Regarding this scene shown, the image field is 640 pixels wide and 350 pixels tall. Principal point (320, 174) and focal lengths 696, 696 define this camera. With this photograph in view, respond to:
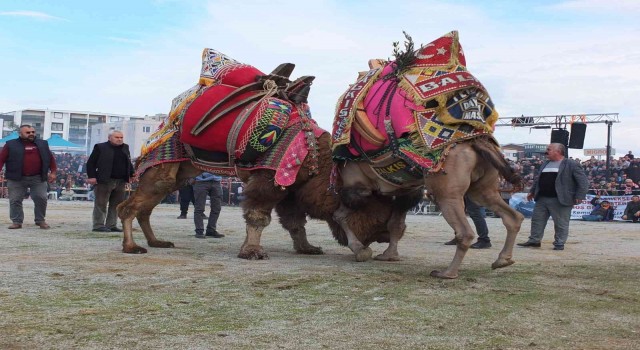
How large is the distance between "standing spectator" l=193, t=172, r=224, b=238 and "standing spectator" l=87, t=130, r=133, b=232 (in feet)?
4.39

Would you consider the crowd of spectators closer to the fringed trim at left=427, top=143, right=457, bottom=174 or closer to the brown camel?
the brown camel

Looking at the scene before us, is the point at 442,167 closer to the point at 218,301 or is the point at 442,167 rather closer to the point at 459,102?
the point at 459,102

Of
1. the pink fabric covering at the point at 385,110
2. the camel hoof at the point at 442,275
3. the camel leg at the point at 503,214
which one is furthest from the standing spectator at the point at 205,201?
the camel hoof at the point at 442,275

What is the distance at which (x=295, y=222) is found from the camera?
9055 millimetres

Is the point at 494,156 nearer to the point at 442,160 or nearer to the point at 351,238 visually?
the point at 442,160

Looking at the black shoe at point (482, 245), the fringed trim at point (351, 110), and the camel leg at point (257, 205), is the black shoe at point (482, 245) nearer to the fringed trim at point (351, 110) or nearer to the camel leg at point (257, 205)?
the camel leg at point (257, 205)

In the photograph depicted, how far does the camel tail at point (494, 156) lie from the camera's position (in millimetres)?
6672

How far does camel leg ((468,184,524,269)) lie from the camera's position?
22.8 ft

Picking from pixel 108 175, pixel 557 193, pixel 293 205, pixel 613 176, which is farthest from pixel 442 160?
pixel 613 176

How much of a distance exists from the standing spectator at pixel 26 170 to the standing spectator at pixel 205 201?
2.89 m

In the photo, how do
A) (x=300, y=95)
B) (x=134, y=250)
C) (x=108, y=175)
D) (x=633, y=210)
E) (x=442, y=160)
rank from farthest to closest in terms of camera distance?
(x=633, y=210) → (x=108, y=175) → (x=300, y=95) → (x=134, y=250) → (x=442, y=160)

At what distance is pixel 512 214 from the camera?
23.3 ft

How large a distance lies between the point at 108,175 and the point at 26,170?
1.87 m

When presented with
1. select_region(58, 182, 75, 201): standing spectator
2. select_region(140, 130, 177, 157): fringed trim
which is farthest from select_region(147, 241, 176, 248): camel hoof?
select_region(58, 182, 75, 201): standing spectator
